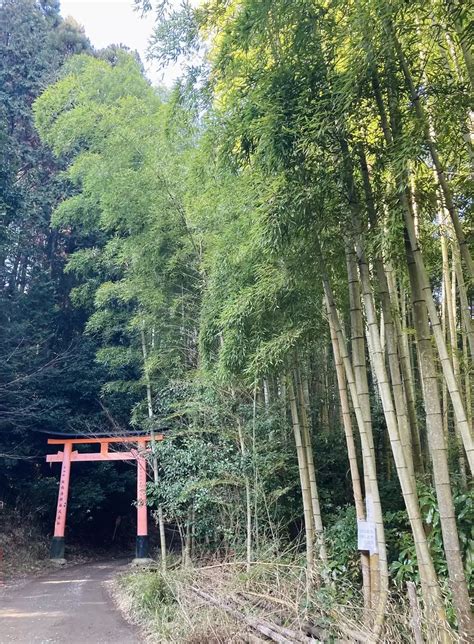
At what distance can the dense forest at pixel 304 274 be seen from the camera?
2.56m

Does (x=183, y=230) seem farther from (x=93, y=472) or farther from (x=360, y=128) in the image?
(x=93, y=472)

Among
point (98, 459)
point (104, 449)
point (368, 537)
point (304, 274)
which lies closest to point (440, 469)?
point (368, 537)

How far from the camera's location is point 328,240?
10.8 feet

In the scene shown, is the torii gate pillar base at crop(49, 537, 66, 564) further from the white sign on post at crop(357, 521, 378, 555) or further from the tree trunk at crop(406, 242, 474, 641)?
the tree trunk at crop(406, 242, 474, 641)

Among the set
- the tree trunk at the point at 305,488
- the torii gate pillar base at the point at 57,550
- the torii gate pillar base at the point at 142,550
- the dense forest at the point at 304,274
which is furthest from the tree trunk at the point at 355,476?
the torii gate pillar base at the point at 57,550

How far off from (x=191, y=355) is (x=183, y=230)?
5.20 feet

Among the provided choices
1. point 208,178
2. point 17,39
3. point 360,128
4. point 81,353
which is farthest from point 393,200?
point 17,39

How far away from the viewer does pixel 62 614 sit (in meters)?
5.10

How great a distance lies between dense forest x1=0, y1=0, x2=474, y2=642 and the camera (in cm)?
256

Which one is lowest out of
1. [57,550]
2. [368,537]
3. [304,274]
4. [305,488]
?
[57,550]

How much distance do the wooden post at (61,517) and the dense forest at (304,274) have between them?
4.87 feet

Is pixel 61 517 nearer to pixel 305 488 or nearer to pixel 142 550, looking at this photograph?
pixel 142 550

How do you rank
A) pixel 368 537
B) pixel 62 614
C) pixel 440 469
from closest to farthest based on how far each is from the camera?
pixel 440 469
pixel 368 537
pixel 62 614

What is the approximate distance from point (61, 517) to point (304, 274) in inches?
288
